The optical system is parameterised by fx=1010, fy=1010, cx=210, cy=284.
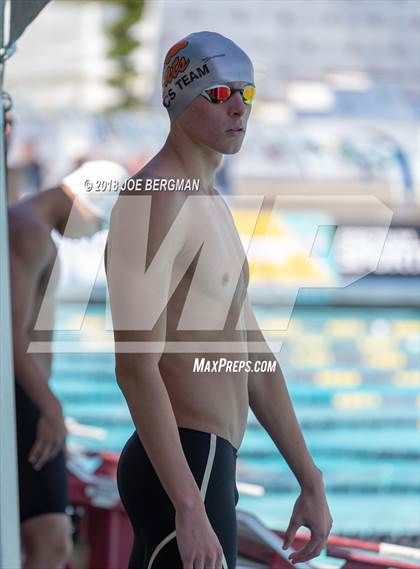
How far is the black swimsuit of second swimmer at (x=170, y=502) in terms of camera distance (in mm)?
1579

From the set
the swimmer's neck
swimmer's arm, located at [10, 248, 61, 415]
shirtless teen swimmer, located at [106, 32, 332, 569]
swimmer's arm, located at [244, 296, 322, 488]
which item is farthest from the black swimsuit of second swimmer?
swimmer's arm, located at [10, 248, 61, 415]

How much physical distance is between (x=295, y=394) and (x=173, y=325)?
706cm

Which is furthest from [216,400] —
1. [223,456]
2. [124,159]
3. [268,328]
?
[124,159]

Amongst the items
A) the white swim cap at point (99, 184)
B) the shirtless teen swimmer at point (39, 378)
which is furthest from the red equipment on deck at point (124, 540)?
the white swim cap at point (99, 184)

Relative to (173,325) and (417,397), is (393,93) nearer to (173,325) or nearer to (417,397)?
(417,397)

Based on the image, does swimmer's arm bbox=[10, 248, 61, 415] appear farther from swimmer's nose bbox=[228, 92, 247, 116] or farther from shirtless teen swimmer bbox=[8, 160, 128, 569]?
swimmer's nose bbox=[228, 92, 247, 116]

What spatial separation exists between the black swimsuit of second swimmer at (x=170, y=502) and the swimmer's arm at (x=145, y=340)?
3.8 inches

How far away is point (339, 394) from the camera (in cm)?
883

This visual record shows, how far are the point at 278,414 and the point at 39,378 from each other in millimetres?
893

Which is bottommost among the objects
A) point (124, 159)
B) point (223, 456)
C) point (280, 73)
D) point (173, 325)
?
point (223, 456)

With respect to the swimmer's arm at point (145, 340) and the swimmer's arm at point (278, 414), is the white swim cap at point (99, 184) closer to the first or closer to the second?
the swimmer's arm at point (145, 340)

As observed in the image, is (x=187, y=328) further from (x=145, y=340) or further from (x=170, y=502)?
(x=170, y=502)

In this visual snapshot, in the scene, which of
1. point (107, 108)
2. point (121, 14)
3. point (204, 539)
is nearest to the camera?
point (204, 539)

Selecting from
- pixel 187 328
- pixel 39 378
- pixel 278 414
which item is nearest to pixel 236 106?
pixel 187 328
